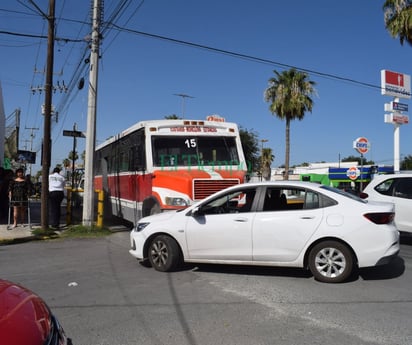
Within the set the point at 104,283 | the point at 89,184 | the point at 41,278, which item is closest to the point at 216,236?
the point at 104,283

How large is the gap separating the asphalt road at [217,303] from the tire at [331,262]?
0.50ft

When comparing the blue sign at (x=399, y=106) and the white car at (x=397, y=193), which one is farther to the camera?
the blue sign at (x=399, y=106)

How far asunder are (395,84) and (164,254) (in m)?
18.5

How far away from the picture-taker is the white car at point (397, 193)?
32.7 feet

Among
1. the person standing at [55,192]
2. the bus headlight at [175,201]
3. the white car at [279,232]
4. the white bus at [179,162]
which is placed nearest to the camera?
the white car at [279,232]

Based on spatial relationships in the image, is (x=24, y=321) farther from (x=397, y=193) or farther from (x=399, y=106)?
(x=399, y=106)

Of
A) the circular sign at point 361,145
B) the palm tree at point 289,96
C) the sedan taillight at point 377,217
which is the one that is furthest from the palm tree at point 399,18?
the sedan taillight at point 377,217

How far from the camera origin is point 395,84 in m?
21.2

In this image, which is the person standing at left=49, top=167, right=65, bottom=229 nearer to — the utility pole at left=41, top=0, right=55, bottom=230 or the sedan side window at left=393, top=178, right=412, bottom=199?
the utility pole at left=41, top=0, right=55, bottom=230

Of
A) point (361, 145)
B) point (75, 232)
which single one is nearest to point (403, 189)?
point (361, 145)

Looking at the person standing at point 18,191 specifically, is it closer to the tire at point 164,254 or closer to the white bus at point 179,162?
the white bus at point 179,162

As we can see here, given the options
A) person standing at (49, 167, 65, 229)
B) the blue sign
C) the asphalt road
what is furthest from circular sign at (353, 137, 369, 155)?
person standing at (49, 167, 65, 229)

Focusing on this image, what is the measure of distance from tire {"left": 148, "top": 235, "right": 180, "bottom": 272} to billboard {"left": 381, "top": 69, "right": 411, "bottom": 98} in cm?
1739

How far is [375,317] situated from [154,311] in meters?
2.64
